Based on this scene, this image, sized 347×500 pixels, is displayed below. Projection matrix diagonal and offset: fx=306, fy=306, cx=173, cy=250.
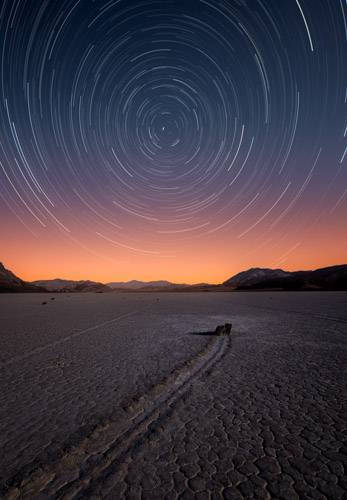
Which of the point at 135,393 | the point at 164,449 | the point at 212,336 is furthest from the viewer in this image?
the point at 212,336

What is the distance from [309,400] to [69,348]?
8.37m

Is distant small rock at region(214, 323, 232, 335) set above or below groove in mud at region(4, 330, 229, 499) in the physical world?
above

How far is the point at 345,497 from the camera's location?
10.7ft

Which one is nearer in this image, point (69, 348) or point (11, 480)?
point (11, 480)

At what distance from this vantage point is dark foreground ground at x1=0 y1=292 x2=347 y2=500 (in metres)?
3.50

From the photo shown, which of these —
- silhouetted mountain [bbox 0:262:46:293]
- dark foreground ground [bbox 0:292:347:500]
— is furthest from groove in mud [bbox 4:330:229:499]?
silhouetted mountain [bbox 0:262:46:293]

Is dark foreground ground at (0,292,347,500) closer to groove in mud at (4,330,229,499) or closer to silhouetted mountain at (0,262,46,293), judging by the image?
groove in mud at (4,330,229,499)

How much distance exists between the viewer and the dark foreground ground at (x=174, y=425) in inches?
138

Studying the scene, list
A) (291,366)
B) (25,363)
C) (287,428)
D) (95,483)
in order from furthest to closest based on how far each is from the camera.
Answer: (25,363)
(291,366)
(287,428)
(95,483)

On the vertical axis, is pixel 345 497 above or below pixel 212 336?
below

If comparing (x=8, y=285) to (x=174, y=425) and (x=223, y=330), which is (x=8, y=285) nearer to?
(x=223, y=330)

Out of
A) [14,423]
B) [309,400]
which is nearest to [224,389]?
[309,400]

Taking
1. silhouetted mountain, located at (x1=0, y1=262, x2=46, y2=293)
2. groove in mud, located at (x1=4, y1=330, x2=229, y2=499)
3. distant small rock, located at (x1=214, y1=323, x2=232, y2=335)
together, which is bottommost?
groove in mud, located at (x1=4, y1=330, x2=229, y2=499)

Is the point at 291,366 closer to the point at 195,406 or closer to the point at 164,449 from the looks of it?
the point at 195,406
